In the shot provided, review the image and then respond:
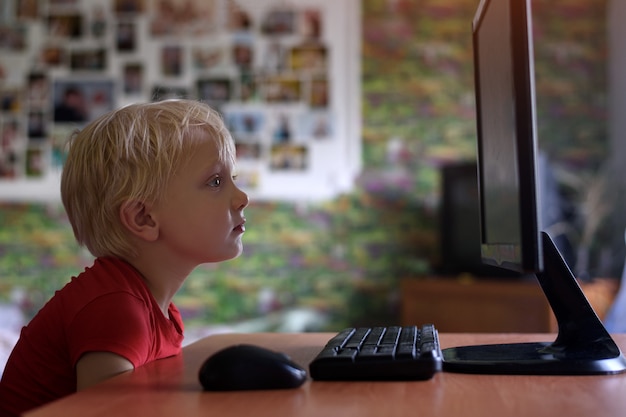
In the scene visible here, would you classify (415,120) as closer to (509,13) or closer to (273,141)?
(273,141)

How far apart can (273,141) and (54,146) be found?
1.01 meters

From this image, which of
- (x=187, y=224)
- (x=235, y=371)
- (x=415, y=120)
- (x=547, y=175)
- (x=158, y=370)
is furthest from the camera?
(x=415, y=120)

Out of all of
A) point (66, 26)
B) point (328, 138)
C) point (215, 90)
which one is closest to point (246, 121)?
point (215, 90)

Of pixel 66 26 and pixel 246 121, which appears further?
pixel 66 26

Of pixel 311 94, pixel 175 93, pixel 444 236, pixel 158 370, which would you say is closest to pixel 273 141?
pixel 311 94

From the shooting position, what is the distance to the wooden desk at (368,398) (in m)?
0.64

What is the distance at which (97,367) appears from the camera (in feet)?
2.91

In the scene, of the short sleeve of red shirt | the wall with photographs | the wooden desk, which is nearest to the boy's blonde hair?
the short sleeve of red shirt

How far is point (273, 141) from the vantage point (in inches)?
133

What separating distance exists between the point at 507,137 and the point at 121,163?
21.5 inches

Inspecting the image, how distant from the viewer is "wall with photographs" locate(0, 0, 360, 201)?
11.0 feet

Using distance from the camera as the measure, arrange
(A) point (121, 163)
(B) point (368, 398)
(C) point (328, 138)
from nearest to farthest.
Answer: (B) point (368, 398), (A) point (121, 163), (C) point (328, 138)

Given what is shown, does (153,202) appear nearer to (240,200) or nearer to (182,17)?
(240,200)

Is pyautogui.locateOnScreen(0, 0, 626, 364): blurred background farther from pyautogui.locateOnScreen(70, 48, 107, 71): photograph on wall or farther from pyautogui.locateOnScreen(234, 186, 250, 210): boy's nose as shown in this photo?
pyautogui.locateOnScreen(234, 186, 250, 210): boy's nose
